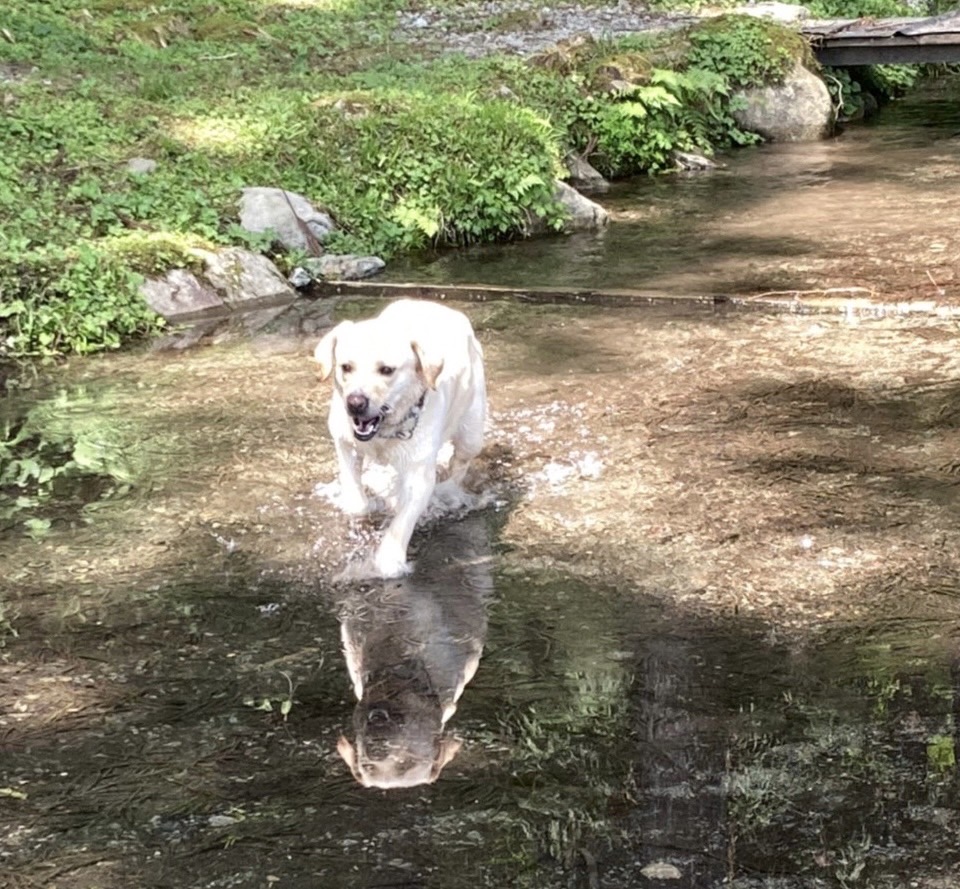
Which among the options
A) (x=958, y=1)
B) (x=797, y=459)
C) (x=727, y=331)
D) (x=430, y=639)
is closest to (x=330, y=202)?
(x=727, y=331)

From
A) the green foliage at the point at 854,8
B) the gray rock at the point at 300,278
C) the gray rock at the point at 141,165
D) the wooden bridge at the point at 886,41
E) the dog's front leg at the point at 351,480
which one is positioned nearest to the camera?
the dog's front leg at the point at 351,480

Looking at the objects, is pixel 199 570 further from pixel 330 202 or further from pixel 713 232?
pixel 713 232

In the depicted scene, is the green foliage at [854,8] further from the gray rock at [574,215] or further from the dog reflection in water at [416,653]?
the dog reflection in water at [416,653]

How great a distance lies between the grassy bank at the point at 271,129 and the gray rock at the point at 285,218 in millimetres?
158

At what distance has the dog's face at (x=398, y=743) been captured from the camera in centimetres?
408

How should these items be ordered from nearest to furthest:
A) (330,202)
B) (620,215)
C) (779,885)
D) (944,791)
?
(779,885) < (944,791) < (330,202) < (620,215)

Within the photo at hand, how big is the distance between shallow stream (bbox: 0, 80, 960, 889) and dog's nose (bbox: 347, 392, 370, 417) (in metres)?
0.72

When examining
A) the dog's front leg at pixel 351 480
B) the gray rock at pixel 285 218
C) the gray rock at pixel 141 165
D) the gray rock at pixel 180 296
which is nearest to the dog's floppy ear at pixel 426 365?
the dog's front leg at pixel 351 480

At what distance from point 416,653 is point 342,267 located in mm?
6620

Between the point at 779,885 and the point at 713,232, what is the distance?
911cm

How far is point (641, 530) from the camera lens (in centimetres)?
577

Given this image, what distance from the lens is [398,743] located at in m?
4.26

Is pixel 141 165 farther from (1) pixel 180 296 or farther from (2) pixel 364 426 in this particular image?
(2) pixel 364 426

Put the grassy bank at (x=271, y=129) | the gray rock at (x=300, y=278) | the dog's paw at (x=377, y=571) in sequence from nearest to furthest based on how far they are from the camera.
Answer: the dog's paw at (x=377, y=571), the grassy bank at (x=271, y=129), the gray rock at (x=300, y=278)
